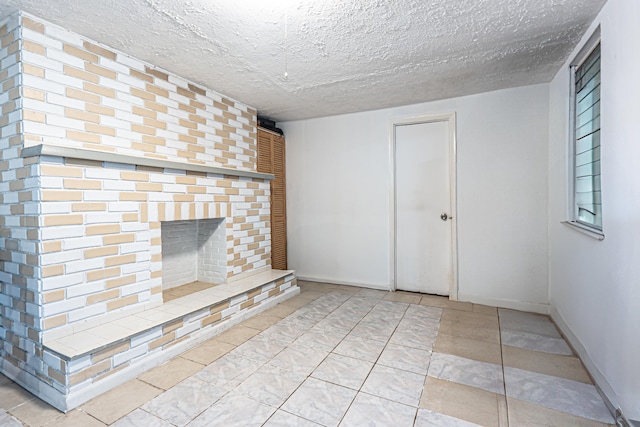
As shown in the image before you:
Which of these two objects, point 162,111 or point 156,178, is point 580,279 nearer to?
point 156,178

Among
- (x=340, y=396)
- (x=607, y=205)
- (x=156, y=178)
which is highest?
(x=156, y=178)

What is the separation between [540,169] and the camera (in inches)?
120

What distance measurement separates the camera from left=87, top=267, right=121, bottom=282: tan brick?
203 centimetres

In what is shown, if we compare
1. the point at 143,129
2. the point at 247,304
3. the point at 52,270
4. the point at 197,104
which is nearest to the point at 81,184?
the point at 52,270

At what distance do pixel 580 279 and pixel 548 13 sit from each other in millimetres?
1738

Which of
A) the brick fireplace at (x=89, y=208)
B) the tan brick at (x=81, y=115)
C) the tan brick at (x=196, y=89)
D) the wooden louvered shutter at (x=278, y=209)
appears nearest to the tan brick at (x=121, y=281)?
the brick fireplace at (x=89, y=208)

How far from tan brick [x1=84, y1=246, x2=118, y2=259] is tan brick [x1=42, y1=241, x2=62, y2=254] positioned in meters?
0.15

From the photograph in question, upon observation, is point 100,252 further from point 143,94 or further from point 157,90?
point 157,90

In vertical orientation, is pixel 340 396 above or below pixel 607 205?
below

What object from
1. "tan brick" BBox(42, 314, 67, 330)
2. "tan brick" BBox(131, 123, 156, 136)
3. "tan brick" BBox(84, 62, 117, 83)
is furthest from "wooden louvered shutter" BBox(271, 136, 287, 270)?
"tan brick" BBox(42, 314, 67, 330)

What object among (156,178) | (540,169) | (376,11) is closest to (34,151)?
(156,178)

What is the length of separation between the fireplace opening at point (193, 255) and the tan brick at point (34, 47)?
5.34 ft

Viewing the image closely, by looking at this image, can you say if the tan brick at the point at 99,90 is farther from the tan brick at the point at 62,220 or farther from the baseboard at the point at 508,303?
the baseboard at the point at 508,303

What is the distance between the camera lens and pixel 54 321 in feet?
6.08
